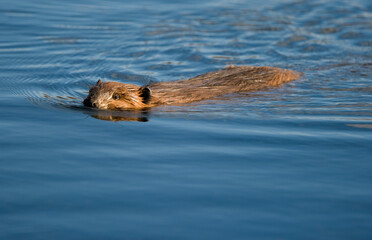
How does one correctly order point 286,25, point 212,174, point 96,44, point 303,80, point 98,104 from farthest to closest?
point 286,25 < point 96,44 < point 303,80 < point 98,104 < point 212,174

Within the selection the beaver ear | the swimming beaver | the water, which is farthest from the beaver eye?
the water

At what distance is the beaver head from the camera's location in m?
6.02

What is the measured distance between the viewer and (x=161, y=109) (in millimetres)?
6281

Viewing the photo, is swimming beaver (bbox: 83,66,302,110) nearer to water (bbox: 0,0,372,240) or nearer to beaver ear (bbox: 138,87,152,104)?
beaver ear (bbox: 138,87,152,104)

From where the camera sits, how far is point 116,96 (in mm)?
6152

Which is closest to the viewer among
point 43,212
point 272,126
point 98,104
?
point 43,212

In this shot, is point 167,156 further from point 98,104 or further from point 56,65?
point 56,65

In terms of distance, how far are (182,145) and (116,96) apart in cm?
164

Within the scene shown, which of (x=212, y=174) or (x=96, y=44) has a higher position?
(x=96, y=44)

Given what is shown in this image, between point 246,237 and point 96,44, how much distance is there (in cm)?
729

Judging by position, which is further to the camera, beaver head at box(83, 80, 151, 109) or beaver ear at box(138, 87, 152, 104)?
beaver ear at box(138, 87, 152, 104)

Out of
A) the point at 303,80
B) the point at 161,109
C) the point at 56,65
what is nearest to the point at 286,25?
the point at 303,80

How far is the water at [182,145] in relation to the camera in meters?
3.37

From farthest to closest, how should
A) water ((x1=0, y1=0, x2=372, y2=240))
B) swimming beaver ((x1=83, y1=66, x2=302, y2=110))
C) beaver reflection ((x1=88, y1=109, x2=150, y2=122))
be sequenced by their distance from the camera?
swimming beaver ((x1=83, y1=66, x2=302, y2=110))
beaver reflection ((x1=88, y1=109, x2=150, y2=122))
water ((x1=0, y1=0, x2=372, y2=240))
